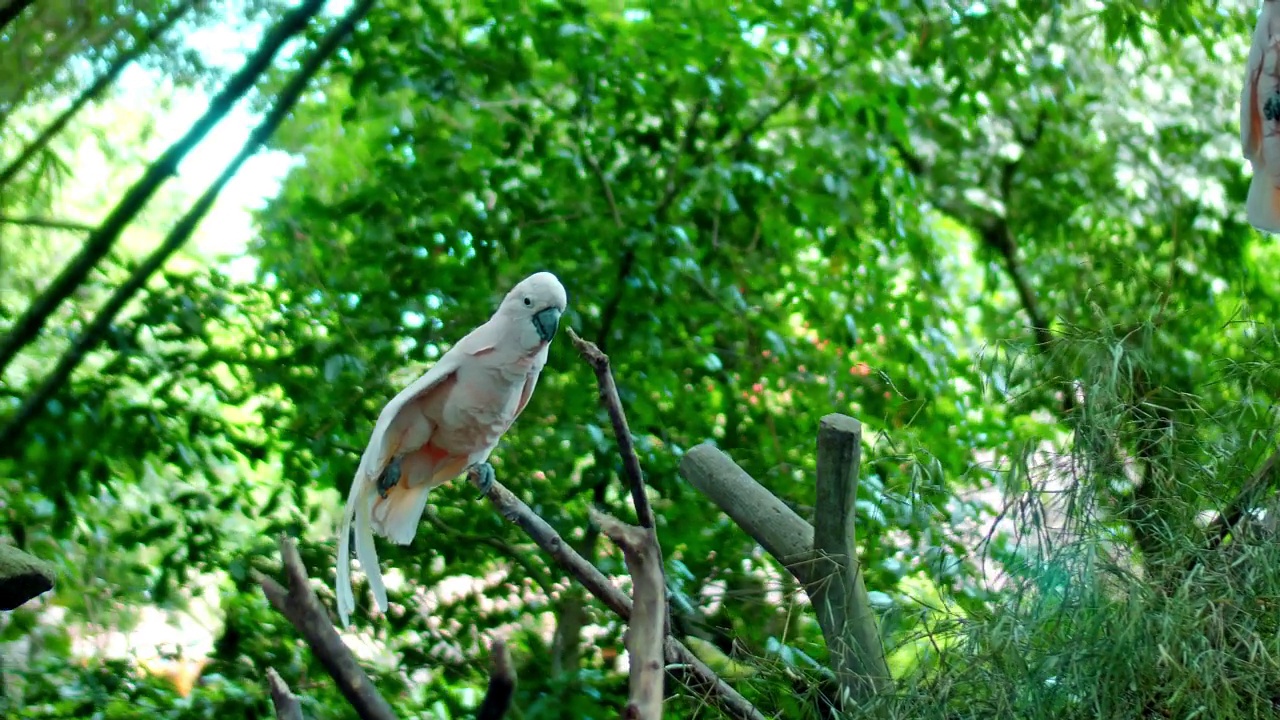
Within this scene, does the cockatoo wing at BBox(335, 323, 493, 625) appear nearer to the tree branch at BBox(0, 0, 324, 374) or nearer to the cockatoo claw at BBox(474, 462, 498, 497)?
the cockatoo claw at BBox(474, 462, 498, 497)

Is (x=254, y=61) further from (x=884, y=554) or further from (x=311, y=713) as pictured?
(x=884, y=554)

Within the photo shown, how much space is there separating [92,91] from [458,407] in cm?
85

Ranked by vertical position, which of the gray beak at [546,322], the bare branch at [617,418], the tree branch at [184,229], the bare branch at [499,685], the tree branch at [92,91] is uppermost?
the tree branch at [92,91]

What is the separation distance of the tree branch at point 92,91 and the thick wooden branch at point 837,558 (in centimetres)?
114

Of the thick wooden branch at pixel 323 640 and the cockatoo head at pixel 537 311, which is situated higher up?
the cockatoo head at pixel 537 311

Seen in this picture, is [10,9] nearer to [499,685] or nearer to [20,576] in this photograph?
[20,576]

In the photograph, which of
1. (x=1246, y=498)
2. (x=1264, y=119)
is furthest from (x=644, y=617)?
(x=1264, y=119)

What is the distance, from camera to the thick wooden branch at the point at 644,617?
95cm

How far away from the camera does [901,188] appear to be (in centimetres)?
229

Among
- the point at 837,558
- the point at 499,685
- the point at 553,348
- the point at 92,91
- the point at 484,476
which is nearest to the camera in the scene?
the point at 499,685

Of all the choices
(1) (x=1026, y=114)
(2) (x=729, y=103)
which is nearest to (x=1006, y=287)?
(1) (x=1026, y=114)

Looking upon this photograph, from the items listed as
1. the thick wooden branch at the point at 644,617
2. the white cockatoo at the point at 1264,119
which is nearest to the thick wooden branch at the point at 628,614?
the thick wooden branch at the point at 644,617

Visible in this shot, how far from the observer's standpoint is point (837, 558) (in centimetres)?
122

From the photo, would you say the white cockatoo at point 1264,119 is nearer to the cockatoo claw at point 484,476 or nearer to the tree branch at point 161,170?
the cockatoo claw at point 484,476
